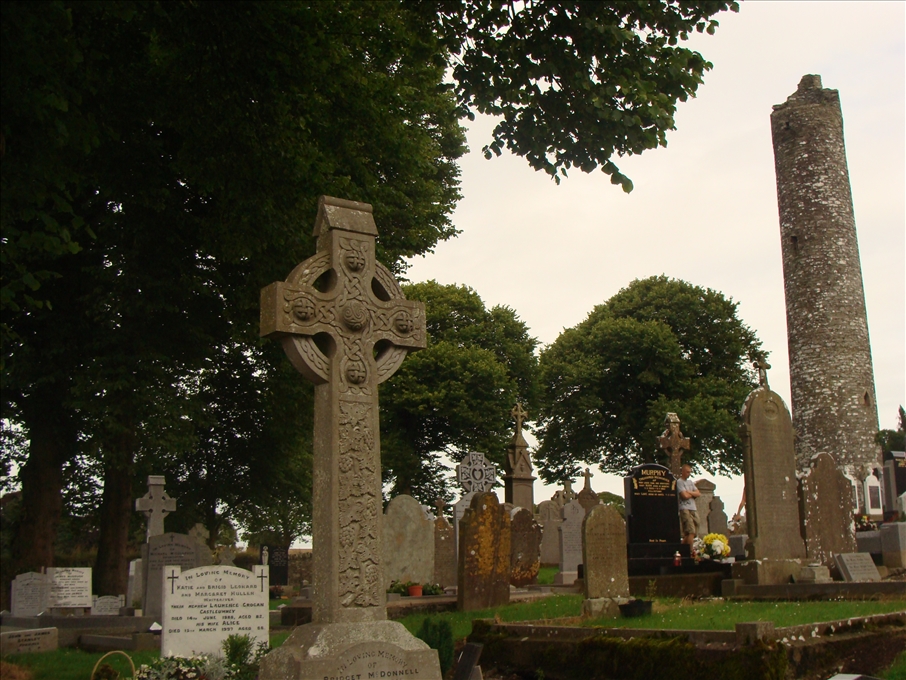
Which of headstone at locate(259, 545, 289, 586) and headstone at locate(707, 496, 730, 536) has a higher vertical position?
headstone at locate(707, 496, 730, 536)

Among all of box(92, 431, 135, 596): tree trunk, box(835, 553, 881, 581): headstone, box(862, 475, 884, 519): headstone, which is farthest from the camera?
box(862, 475, 884, 519): headstone

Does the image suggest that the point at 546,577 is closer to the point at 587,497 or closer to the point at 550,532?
the point at 550,532

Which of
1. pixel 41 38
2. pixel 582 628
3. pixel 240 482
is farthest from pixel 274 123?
pixel 240 482

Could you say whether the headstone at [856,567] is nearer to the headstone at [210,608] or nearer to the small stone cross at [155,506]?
the headstone at [210,608]

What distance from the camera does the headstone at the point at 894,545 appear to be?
15992mm

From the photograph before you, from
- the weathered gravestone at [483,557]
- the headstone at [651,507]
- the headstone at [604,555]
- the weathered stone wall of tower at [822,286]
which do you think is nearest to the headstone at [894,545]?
the headstone at [651,507]

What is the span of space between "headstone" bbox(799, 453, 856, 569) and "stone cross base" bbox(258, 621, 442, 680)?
32.0 feet

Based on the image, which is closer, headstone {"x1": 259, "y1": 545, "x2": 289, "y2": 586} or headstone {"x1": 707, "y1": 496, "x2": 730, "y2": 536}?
headstone {"x1": 259, "y1": 545, "x2": 289, "y2": 586}

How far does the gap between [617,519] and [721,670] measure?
4697 millimetres

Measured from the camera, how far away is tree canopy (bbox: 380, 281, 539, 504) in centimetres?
3612

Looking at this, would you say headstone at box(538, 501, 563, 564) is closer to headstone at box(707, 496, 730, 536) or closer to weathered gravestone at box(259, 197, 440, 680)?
headstone at box(707, 496, 730, 536)

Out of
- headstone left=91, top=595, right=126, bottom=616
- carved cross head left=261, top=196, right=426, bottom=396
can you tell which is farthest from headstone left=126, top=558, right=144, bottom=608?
carved cross head left=261, top=196, right=426, bottom=396

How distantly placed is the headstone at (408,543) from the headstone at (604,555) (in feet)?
27.9

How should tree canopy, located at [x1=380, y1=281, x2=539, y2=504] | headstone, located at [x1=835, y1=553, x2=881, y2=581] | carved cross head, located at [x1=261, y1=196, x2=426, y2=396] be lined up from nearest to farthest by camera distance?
carved cross head, located at [x1=261, y1=196, x2=426, y2=396] → headstone, located at [x1=835, y1=553, x2=881, y2=581] → tree canopy, located at [x1=380, y1=281, x2=539, y2=504]
